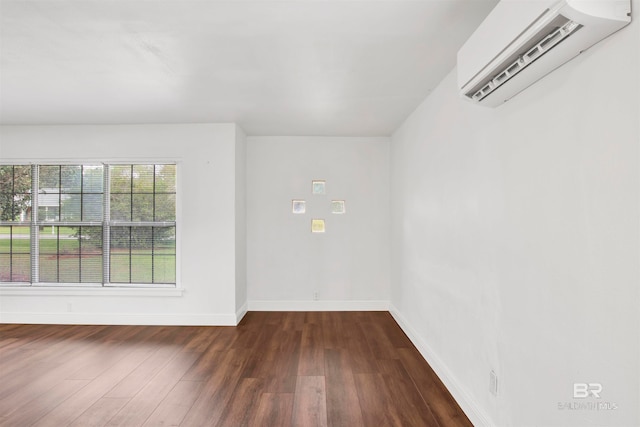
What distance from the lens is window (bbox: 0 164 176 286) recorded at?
4.59 meters

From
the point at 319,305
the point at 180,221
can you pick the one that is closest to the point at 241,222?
the point at 180,221

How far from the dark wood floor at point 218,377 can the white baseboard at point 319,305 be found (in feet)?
2.32

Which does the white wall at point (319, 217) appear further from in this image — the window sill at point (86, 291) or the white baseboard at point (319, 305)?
the window sill at point (86, 291)

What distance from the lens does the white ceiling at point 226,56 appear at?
6.58 ft

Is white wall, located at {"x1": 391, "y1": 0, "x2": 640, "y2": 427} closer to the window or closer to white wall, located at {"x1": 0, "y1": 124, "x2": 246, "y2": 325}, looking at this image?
white wall, located at {"x1": 0, "y1": 124, "x2": 246, "y2": 325}

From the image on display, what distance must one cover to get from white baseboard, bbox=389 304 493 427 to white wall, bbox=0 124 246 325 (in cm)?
226

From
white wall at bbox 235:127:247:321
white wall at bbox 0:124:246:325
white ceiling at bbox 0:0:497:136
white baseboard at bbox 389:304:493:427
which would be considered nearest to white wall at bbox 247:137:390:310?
white wall at bbox 235:127:247:321

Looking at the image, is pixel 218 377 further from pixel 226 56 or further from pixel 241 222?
pixel 226 56

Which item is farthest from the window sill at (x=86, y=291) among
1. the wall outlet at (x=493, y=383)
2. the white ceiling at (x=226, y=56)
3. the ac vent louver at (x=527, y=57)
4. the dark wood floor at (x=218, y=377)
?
the ac vent louver at (x=527, y=57)

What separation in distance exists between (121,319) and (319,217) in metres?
2.94

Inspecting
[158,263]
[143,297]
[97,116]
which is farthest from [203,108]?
[143,297]

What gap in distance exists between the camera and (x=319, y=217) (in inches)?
207

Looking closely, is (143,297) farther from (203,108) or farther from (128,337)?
(203,108)

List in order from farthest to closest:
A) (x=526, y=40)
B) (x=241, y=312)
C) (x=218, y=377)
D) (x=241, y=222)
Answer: (x=241, y=222), (x=241, y=312), (x=218, y=377), (x=526, y=40)
